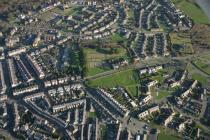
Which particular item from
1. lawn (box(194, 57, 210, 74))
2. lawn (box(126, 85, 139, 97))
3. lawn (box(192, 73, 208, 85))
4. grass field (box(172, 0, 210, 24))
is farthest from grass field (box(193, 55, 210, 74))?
grass field (box(172, 0, 210, 24))

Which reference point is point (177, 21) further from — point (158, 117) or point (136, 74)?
point (158, 117)

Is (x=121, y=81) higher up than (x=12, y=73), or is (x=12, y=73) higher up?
(x=12, y=73)

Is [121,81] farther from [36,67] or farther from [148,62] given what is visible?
[36,67]

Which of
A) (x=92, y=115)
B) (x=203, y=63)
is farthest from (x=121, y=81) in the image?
(x=203, y=63)

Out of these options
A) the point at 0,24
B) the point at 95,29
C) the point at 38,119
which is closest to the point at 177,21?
the point at 95,29

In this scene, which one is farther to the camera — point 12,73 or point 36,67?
point 36,67

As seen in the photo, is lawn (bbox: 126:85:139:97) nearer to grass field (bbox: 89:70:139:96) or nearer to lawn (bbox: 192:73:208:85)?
grass field (bbox: 89:70:139:96)

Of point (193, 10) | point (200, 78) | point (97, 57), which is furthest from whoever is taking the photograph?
point (193, 10)
